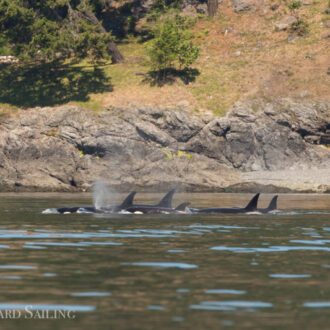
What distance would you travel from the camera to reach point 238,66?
291 feet

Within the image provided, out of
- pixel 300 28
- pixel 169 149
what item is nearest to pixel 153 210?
pixel 169 149

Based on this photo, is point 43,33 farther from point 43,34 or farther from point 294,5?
point 294,5

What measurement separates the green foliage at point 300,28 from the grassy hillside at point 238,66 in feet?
2.31

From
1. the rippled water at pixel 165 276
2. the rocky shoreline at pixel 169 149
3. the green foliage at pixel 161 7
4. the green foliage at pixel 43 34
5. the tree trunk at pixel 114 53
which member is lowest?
the rocky shoreline at pixel 169 149

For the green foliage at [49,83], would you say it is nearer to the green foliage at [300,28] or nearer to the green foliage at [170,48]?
the green foliage at [170,48]

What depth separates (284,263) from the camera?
17.2 meters

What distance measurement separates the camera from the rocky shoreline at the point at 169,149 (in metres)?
68.3

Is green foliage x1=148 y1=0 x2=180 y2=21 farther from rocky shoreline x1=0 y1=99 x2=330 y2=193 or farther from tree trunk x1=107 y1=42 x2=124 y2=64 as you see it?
rocky shoreline x1=0 y1=99 x2=330 y2=193

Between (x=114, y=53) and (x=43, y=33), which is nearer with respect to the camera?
(x=43, y=33)

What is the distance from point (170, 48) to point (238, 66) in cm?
906

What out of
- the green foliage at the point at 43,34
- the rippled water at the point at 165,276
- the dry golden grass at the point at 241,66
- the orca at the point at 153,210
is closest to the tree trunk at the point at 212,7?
the dry golden grass at the point at 241,66

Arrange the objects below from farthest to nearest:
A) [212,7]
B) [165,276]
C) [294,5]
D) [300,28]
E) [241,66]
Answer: [212,7] < [300,28] < [294,5] < [241,66] < [165,276]

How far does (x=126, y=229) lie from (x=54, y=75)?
65.6 meters

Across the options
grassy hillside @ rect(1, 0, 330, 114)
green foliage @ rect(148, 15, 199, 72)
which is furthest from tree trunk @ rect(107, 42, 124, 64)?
green foliage @ rect(148, 15, 199, 72)
